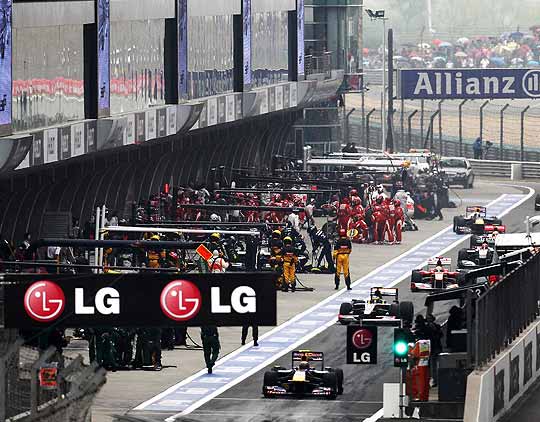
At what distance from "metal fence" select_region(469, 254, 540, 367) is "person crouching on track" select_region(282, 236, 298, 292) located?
919 cm

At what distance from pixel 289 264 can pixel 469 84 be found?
51715 mm

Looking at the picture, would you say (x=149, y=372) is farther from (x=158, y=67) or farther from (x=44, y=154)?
(x=158, y=67)

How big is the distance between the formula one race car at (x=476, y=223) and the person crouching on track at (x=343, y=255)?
9899 mm

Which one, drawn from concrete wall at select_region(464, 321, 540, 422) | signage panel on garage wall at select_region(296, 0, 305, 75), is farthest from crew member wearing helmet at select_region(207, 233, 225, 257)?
signage panel on garage wall at select_region(296, 0, 305, 75)

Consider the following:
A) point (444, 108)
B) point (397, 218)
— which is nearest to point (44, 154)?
point (397, 218)

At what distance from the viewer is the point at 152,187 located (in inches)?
2391

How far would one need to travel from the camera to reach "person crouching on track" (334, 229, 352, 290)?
48.8 m

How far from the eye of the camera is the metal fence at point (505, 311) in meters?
32.1

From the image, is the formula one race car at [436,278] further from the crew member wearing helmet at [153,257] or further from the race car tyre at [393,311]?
the crew member wearing helmet at [153,257]

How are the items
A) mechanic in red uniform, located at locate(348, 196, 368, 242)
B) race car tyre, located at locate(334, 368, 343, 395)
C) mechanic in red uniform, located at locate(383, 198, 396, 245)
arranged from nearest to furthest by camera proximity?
race car tyre, located at locate(334, 368, 343, 395) < mechanic in red uniform, located at locate(348, 196, 368, 242) < mechanic in red uniform, located at locate(383, 198, 396, 245)

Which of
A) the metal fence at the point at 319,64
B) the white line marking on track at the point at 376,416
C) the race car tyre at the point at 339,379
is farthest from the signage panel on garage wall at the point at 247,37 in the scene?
the white line marking on track at the point at 376,416

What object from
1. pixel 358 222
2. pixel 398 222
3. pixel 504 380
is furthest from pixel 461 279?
pixel 398 222

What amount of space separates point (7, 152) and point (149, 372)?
536 centimetres

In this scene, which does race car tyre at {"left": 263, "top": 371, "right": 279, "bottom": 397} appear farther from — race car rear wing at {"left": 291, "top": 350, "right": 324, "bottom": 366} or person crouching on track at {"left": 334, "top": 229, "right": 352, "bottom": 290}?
person crouching on track at {"left": 334, "top": 229, "right": 352, "bottom": 290}
